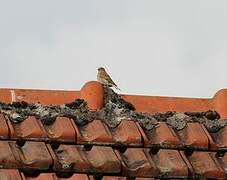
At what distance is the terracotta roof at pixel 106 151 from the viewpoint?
446 cm

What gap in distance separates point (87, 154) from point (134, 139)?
29 cm

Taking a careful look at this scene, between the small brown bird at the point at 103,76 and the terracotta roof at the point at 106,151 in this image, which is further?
the small brown bird at the point at 103,76

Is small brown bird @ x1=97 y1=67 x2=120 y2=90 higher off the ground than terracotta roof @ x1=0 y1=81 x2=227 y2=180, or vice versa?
terracotta roof @ x1=0 y1=81 x2=227 y2=180

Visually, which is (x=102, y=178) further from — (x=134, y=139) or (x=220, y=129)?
(x=220, y=129)

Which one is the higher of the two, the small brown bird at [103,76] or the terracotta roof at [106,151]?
the terracotta roof at [106,151]

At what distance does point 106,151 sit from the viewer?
15.3ft

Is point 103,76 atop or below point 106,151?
below

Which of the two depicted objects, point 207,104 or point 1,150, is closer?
point 1,150

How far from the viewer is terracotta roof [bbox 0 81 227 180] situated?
4.46 m

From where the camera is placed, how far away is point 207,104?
5594mm

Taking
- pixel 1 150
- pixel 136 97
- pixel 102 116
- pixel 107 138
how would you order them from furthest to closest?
pixel 136 97 → pixel 102 116 → pixel 107 138 → pixel 1 150

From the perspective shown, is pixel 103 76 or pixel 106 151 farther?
pixel 103 76

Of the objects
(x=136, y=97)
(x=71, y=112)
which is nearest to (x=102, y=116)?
(x=71, y=112)

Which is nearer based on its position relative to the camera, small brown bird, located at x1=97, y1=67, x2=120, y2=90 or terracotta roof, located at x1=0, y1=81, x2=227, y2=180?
terracotta roof, located at x1=0, y1=81, x2=227, y2=180
